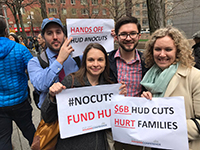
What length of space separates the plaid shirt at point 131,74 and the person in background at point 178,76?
0.35 metres

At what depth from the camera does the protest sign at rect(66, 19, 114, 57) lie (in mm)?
2201

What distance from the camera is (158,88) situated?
1.60 m

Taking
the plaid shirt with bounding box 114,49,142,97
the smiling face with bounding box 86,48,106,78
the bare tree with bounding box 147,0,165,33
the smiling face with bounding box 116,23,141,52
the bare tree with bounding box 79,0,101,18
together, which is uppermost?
the bare tree with bounding box 79,0,101,18

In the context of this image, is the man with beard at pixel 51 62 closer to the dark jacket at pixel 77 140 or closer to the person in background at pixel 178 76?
the dark jacket at pixel 77 140

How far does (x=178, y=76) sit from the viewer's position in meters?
1.52

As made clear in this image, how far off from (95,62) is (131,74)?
2.21 feet

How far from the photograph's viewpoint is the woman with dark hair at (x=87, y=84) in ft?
4.99

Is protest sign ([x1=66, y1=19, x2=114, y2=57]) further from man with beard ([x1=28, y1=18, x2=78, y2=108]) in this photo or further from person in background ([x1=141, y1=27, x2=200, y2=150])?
person in background ([x1=141, y1=27, x2=200, y2=150])

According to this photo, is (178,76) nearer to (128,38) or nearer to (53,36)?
(128,38)

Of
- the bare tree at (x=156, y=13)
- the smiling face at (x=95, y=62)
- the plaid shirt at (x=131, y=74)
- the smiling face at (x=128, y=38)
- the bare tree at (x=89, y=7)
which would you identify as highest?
the bare tree at (x=89, y=7)

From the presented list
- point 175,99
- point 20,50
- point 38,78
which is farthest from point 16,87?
point 175,99

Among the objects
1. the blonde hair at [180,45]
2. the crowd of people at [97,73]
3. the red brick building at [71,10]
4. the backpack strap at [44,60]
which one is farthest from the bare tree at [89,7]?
the blonde hair at [180,45]

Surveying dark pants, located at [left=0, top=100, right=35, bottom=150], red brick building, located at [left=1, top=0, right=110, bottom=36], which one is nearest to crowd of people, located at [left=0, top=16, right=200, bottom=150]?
dark pants, located at [left=0, top=100, right=35, bottom=150]

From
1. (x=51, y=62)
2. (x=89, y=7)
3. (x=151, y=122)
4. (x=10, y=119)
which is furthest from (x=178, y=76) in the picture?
(x=89, y=7)
